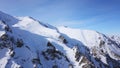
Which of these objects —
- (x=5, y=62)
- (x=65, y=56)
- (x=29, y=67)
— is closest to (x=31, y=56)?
(x=29, y=67)

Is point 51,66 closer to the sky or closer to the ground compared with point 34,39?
closer to the ground

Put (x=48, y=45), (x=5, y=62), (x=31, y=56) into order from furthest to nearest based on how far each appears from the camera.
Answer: (x=48, y=45) → (x=31, y=56) → (x=5, y=62)

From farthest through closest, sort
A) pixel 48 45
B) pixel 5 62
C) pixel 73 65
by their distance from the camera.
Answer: pixel 48 45, pixel 73 65, pixel 5 62

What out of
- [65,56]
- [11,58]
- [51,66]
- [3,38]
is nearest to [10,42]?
[3,38]

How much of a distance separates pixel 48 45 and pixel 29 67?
130 ft

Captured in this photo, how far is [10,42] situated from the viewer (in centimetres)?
15750

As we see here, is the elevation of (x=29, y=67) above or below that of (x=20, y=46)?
below

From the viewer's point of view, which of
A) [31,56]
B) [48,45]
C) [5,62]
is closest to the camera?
[5,62]

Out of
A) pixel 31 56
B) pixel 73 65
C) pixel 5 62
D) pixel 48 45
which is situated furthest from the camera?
pixel 48 45

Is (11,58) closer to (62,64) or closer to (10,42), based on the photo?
(10,42)

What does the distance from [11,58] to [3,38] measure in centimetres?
1998

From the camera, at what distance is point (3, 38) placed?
156500mm

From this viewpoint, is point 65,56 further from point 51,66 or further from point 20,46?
point 20,46

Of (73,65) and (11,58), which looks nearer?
(11,58)
